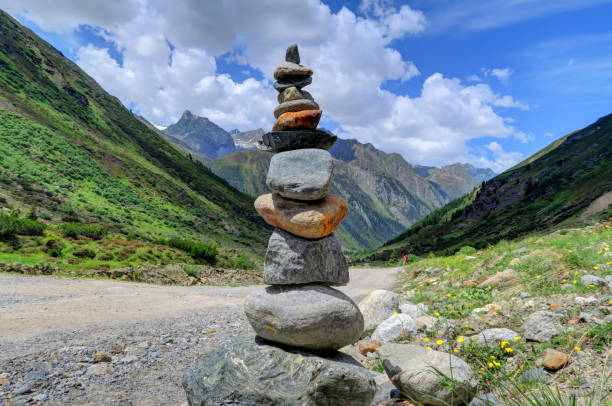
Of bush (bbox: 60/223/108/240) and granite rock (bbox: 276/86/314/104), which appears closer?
granite rock (bbox: 276/86/314/104)

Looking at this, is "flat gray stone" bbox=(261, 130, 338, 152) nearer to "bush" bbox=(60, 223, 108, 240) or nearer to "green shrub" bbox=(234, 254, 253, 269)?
"bush" bbox=(60, 223, 108, 240)

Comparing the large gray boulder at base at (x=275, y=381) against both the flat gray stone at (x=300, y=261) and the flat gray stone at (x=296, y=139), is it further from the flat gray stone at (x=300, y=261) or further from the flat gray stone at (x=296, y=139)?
the flat gray stone at (x=296, y=139)

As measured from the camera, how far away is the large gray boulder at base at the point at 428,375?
5.89 metres

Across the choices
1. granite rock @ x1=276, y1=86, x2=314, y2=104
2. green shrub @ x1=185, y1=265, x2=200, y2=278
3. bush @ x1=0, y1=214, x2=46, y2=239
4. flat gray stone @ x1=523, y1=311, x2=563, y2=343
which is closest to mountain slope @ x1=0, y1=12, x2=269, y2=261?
bush @ x1=0, y1=214, x2=46, y2=239

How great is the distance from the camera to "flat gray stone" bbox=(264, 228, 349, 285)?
7156 mm

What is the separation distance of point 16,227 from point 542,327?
1336 inches

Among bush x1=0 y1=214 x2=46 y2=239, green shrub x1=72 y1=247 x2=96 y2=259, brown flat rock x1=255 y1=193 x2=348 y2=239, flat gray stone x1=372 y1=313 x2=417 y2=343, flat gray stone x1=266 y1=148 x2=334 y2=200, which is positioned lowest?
flat gray stone x1=372 y1=313 x2=417 y2=343

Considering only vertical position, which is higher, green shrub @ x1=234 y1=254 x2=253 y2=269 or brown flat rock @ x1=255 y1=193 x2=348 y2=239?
brown flat rock @ x1=255 y1=193 x2=348 y2=239

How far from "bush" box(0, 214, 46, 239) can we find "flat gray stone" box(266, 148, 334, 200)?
27.4m

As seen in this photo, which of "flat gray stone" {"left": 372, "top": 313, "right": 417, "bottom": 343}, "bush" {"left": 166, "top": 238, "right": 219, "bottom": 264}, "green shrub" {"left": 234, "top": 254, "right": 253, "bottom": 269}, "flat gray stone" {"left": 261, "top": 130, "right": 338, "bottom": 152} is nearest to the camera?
"flat gray stone" {"left": 261, "top": 130, "right": 338, "bottom": 152}

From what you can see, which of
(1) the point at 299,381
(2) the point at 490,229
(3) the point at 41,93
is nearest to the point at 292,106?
(1) the point at 299,381

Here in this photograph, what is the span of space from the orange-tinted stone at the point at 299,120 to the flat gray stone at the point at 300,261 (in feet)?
8.96

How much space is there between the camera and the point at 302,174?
7.30 meters

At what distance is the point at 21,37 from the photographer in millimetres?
121250
